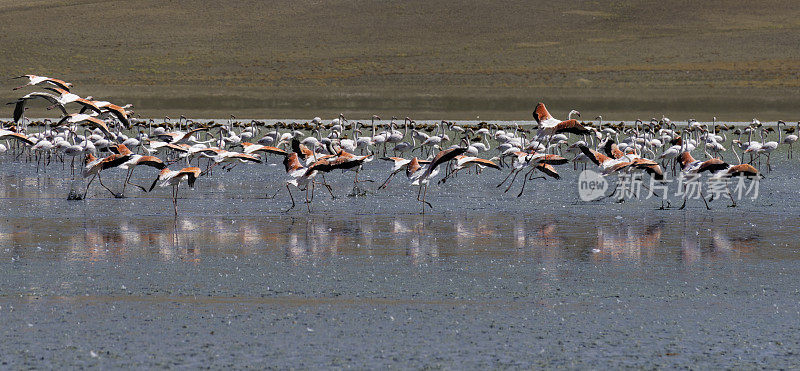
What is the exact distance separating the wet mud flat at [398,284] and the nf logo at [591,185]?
846 mm

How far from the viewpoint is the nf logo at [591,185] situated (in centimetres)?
1547

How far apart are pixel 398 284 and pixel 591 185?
8616mm

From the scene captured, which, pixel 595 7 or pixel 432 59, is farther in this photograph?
pixel 595 7

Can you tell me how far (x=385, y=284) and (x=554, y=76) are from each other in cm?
5058

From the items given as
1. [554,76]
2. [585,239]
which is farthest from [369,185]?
[554,76]

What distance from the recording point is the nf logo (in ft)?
50.8

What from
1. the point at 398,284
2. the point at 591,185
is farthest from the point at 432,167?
the point at 591,185

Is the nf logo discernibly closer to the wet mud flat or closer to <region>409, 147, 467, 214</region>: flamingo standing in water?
the wet mud flat

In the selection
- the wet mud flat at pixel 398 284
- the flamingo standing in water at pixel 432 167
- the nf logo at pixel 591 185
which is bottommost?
the wet mud flat at pixel 398 284

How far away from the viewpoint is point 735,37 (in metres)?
68.8

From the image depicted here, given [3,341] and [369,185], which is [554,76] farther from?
[3,341]

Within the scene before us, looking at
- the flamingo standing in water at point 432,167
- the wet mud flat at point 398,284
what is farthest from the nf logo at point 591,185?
the flamingo standing in water at point 432,167

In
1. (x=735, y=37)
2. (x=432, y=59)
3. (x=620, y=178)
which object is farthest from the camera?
(x=735, y=37)

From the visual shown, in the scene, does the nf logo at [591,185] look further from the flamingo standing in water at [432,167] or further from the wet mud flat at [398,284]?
the flamingo standing in water at [432,167]
